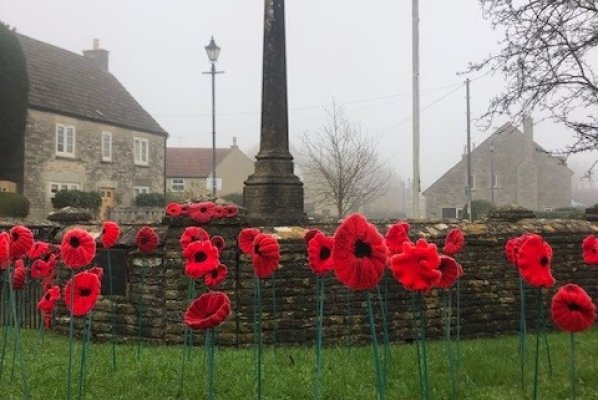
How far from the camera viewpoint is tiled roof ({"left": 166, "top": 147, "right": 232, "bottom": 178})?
56.4 metres

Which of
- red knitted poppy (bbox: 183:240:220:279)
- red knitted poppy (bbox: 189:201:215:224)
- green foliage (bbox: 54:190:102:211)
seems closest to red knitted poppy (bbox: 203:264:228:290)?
red knitted poppy (bbox: 183:240:220:279)

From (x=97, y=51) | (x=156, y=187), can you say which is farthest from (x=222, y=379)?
(x=97, y=51)

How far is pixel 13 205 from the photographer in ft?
84.7

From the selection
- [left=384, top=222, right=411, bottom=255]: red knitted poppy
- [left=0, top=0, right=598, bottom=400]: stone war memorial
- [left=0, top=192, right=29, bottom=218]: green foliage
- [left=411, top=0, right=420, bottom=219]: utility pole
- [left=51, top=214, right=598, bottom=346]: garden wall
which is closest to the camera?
[left=0, top=0, right=598, bottom=400]: stone war memorial

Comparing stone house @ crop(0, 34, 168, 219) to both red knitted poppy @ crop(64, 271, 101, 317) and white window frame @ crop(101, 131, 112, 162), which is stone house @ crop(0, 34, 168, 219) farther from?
red knitted poppy @ crop(64, 271, 101, 317)

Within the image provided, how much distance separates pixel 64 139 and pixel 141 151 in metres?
6.54

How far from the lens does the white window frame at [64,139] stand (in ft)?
105

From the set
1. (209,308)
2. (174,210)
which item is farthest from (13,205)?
(209,308)

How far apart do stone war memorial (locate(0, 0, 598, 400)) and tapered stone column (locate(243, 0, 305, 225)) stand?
0.02 metres

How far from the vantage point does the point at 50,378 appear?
5.00m

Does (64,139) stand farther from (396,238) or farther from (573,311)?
(573,311)

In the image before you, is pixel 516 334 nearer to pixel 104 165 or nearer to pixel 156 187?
pixel 104 165

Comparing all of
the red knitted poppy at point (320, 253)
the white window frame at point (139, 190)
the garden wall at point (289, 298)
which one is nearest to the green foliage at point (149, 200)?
the white window frame at point (139, 190)

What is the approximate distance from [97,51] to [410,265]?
42767mm
